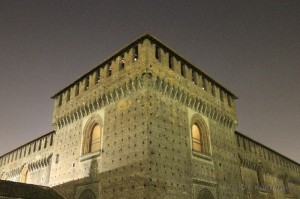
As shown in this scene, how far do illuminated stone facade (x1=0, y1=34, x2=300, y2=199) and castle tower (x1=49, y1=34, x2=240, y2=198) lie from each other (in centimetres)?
4

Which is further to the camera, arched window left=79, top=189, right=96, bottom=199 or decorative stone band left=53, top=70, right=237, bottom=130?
arched window left=79, top=189, right=96, bottom=199

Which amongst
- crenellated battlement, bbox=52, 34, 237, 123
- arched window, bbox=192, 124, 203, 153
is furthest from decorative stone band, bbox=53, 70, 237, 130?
arched window, bbox=192, 124, 203, 153

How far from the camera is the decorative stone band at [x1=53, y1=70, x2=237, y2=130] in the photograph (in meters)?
11.6

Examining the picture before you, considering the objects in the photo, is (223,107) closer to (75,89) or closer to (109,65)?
(109,65)

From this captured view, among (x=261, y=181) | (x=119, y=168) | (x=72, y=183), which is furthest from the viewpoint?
(x=261, y=181)

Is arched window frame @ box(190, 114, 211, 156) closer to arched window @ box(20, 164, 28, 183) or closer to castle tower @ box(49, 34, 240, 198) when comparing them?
castle tower @ box(49, 34, 240, 198)

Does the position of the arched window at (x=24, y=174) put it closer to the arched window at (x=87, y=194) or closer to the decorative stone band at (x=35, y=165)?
the decorative stone band at (x=35, y=165)

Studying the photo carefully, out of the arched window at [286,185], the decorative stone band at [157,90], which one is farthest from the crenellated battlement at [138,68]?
the arched window at [286,185]

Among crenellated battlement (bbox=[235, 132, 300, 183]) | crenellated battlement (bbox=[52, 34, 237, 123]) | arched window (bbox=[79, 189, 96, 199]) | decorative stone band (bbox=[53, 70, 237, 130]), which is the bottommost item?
arched window (bbox=[79, 189, 96, 199])

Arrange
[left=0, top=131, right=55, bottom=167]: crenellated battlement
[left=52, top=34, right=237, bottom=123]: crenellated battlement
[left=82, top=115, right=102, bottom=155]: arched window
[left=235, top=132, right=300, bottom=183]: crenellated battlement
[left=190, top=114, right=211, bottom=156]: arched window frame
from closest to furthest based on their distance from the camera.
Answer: [left=52, top=34, right=237, bottom=123]: crenellated battlement, [left=82, top=115, right=102, bottom=155]: arched window, [left=190, top=114, right=211, bottom=156]: arched window frame, [left=0, top=131, right=55, bottom=167]: crenellated battlement, [left=235, top=132, right=300, bottom=183]: crenellated battlement

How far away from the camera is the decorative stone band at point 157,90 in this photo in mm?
11570

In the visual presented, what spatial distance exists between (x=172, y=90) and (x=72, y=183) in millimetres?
6726

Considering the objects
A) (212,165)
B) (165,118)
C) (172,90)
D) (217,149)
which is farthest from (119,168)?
(217,149)

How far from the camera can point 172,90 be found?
40.5ft
